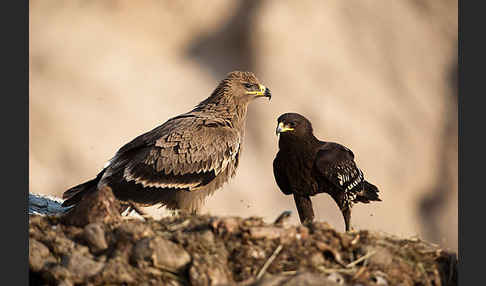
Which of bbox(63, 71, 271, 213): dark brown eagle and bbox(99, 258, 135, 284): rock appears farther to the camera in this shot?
bbox(63, 71, 271, 213): dark brown eagle

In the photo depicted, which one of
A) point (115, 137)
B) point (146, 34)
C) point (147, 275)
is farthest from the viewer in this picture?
point (146, 34)

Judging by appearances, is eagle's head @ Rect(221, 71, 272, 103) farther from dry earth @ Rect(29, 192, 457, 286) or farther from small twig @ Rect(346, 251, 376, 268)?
small twig @ Rect(346, 251, 376, 268)

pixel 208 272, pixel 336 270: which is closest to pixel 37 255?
pixel 208 272

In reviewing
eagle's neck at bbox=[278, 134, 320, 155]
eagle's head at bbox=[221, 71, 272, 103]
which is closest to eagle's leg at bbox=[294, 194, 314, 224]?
eagle's neck at bbox=[278, 134, 320, 155]

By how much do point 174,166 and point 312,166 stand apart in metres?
1.50

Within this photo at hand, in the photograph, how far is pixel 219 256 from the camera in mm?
4422

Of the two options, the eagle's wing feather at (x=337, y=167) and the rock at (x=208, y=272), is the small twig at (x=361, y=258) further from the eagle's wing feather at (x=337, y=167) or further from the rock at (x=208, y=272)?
the eagle's wing feather at (x=337, y=167)

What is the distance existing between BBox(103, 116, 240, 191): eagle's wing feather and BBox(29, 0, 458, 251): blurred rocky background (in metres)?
6.88

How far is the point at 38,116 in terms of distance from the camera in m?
14.6

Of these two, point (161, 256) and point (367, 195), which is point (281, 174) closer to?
point (367, 195)

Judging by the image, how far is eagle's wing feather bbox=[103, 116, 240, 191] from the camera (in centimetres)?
720

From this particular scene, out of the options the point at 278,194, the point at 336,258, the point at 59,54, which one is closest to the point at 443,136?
the point at 278,194

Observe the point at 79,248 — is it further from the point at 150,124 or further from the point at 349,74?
the point at 349,74

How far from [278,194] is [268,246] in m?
10.2
